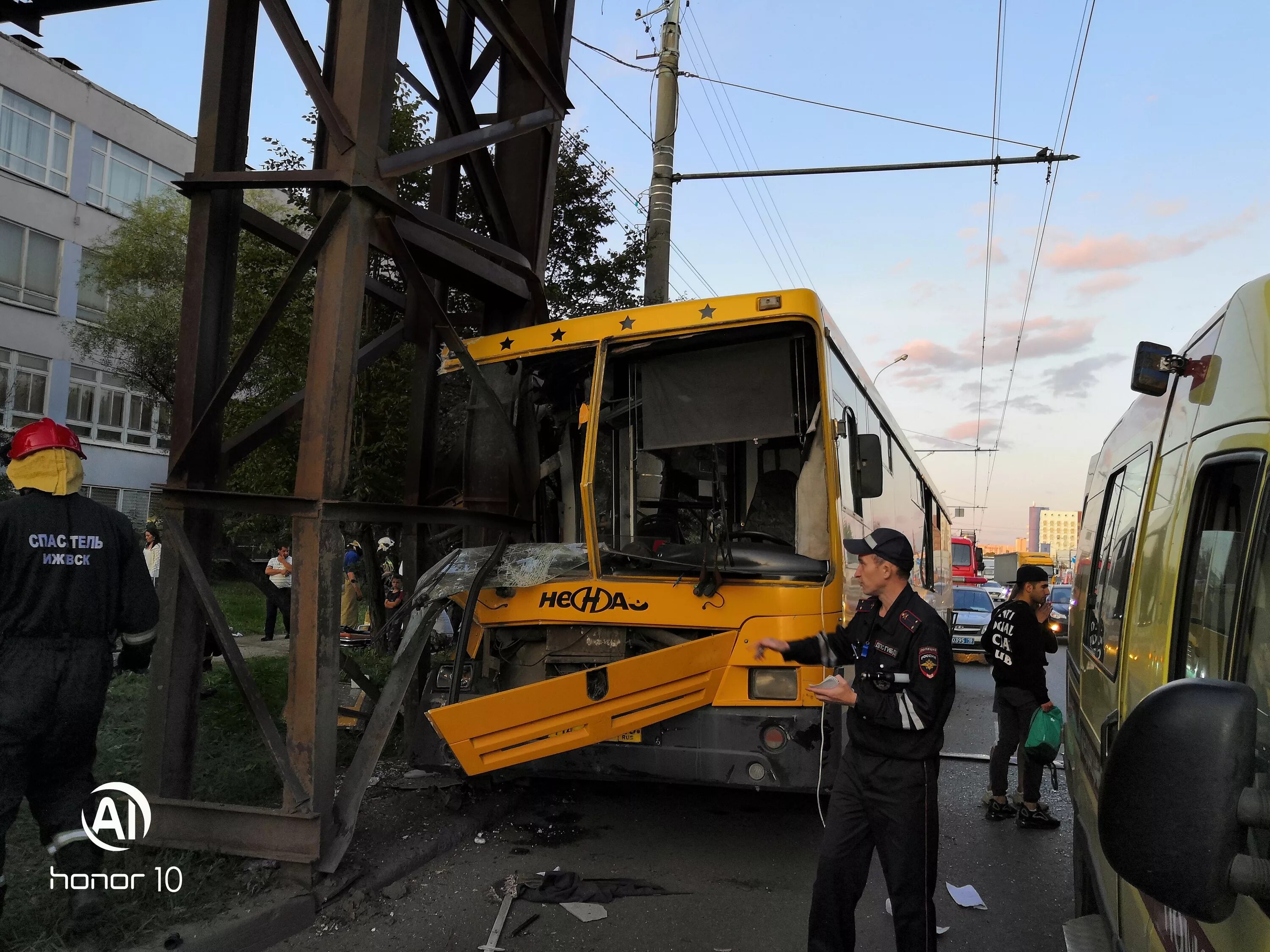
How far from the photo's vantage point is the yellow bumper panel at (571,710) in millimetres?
4613

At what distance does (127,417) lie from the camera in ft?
92.7

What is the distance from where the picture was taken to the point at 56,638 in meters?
3.75

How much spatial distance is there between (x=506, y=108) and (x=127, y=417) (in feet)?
84.4

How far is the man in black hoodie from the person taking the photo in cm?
629

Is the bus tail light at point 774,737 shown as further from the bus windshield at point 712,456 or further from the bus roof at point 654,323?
the bus roof at point 654,323

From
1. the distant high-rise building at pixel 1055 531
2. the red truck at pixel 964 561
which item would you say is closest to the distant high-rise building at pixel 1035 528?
the distant high-rise building at pixel 1055 531

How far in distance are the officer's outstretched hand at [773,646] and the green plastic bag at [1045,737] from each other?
258 cm

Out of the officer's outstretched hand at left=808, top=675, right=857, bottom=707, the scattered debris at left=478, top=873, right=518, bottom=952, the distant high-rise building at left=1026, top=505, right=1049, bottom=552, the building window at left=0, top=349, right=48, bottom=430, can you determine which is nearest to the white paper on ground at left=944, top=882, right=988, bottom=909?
the officer's outstretched hand at left=808, top=675, right=857, bottom=707

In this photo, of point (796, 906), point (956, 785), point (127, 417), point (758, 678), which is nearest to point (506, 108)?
point (758, 678)

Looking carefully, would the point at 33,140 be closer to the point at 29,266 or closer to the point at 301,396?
the point at 29,266

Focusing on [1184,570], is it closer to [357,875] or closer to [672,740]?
[672,740]

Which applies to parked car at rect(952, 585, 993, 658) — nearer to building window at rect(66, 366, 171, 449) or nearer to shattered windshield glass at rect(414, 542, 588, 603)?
shattered windshield glass at rect(414, 542, 588, 603)

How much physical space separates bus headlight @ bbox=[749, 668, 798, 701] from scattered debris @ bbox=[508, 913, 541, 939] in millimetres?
1589

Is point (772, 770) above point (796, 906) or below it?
above
